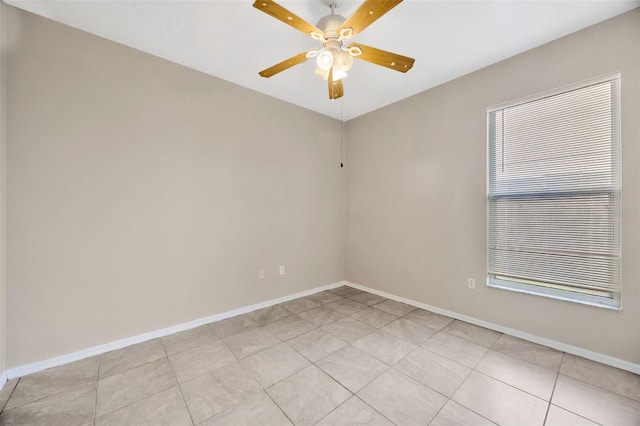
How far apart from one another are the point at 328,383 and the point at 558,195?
2.58 m

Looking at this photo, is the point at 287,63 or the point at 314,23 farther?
the point at 314,23

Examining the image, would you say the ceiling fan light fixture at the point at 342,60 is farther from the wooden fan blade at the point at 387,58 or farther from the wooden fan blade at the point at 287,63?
the wooden fan blade at the point at 287,63

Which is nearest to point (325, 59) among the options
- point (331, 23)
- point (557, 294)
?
point (331, 23)

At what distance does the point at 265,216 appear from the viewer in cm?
330

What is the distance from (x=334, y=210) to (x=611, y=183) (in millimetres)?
2981

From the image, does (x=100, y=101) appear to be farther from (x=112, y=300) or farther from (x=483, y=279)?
(x=483, y=279)

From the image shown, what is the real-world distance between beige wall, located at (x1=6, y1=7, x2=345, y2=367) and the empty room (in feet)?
0.06

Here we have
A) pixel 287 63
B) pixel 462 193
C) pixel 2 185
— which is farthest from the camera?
pixel 462 193

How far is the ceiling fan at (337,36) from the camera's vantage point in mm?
1471

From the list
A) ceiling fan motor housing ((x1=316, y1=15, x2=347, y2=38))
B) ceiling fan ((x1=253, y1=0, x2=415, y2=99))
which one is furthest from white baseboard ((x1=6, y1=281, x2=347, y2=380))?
ceiling fan motor housing ((x1=316, y1=15, x2=347, y2=38))

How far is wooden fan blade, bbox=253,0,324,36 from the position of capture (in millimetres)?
1416

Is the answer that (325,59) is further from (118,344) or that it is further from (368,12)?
(118,344)

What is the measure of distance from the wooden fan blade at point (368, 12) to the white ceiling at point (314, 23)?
0.42m

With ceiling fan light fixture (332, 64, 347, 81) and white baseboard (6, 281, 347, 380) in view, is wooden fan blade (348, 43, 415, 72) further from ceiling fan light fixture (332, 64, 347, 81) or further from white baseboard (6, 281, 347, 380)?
white baseboard (6, 281, 347, 380)
